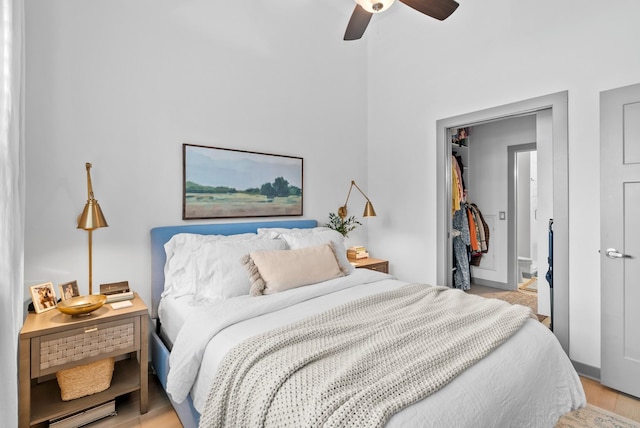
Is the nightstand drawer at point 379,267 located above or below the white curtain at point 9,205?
below

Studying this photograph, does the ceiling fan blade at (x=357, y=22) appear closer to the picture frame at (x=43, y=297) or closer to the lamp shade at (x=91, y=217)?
the lamp shade at (x=91, y=217)

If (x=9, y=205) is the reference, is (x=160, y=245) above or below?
below

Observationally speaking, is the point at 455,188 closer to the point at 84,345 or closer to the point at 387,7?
the point at 387,7

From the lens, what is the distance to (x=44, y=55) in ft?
6.75

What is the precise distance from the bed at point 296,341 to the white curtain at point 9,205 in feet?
1.96

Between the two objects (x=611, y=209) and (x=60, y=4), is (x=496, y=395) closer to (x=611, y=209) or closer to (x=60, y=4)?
(x=611, y=209)

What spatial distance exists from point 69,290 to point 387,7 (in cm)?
255

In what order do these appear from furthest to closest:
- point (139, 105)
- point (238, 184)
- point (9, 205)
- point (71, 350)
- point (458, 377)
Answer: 1. point (238, 184)
2. point (139, 105)
3. point (71, 350)
4. point (9, 205)
5. point (458, 377)

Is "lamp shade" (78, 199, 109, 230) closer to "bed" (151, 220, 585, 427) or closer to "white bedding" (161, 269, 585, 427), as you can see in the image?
"bed" (151, 220, 585, 427)

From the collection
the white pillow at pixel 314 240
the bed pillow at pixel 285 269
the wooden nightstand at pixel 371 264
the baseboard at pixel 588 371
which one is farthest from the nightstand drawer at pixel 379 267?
the baseboard at pixel 588 371

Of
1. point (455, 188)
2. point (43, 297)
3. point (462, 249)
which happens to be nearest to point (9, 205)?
point (43, 297)

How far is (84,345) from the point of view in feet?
5.85

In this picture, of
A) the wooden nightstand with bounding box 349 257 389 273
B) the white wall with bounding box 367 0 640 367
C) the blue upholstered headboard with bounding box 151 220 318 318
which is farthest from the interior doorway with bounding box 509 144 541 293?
the blue upholstered headboard with bounding box 151 220 318 318

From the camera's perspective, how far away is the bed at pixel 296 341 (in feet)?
3.69
